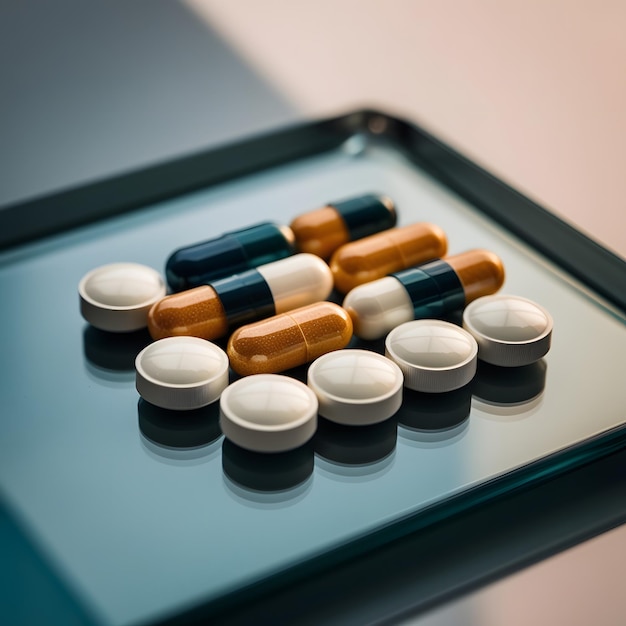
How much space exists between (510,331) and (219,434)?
274 millimetres

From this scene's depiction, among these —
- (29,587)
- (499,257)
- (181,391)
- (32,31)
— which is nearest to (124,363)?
(181,391)

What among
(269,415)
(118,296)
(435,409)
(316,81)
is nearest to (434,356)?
(435,409)

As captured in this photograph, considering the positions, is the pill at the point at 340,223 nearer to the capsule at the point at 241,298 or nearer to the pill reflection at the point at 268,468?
the capsule at the point at 241,298

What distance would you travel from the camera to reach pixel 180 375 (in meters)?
0.96

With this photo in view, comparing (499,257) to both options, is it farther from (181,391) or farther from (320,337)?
(181,391)

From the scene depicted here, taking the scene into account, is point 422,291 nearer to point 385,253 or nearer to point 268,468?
point 385,253

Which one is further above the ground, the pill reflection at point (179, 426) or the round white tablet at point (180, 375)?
the round white tablet at point (180, 375)

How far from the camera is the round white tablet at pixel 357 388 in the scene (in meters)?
0.93

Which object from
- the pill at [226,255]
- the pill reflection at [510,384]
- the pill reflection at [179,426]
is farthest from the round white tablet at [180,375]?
the pill reflection at [510,384]

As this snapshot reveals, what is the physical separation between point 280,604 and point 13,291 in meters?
0.49

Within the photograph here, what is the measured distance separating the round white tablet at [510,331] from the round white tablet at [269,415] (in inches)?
7.0

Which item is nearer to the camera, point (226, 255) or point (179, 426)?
point (179, 426)

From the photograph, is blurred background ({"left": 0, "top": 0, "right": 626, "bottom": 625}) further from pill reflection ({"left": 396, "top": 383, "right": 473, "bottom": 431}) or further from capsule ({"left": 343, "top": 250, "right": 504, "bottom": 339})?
pill reflection ({"left": 396, "top": 383, "right": 473, "bottom": 431})

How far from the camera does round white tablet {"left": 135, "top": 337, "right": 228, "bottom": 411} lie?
95 cm
